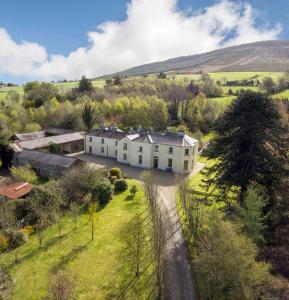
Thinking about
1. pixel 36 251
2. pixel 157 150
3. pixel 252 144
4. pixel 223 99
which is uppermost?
→ pixel 223 99

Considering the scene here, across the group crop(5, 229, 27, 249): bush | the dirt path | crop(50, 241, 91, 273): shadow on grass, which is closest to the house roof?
crop(5, 229, 27, 249): bush

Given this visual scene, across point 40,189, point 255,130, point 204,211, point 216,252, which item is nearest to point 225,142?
point 255,130

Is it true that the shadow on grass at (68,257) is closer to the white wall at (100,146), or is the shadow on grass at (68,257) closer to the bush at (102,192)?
the bush at (102,192)

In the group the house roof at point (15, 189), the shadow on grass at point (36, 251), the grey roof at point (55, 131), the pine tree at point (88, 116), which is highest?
the pine tree at point (88, 116)

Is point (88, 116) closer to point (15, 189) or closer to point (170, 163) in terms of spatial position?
point (170, 163)

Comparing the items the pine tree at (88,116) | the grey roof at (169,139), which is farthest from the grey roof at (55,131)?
the grey roof at (169,139)

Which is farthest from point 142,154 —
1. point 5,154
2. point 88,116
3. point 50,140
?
point 88,116

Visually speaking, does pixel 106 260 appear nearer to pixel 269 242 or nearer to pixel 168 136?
pixel 269 242
